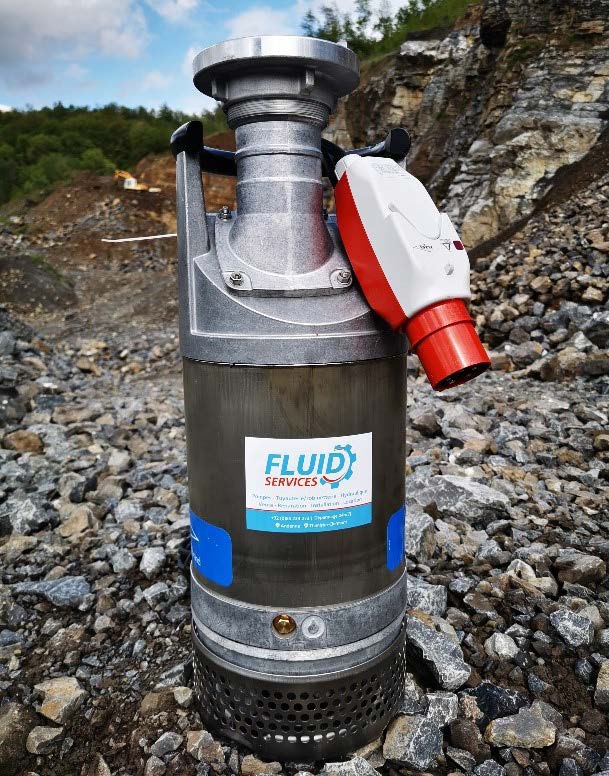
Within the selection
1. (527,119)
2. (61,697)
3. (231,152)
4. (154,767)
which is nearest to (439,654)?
(154,767)

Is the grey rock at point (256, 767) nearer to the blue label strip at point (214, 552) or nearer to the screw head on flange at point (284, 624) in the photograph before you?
the screw head on flange at point (284, 624)

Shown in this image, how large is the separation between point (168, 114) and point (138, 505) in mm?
42700

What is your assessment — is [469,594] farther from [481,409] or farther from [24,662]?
[481,409]

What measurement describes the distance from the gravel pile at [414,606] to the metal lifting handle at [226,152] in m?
1.63

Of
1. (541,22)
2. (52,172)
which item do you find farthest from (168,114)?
(541,22)

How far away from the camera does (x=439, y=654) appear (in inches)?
84.6


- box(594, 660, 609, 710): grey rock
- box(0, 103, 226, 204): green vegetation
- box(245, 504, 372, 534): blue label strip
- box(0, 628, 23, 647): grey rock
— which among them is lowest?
box(0, 628, 23, 647): grey rock

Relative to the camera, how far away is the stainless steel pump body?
1.67 meters

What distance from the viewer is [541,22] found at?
10.5 meters

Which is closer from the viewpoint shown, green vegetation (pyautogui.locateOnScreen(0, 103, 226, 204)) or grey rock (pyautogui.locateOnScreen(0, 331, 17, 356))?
grey rock (pyautogui.locateOnScreen(0, 331, 17, 356))

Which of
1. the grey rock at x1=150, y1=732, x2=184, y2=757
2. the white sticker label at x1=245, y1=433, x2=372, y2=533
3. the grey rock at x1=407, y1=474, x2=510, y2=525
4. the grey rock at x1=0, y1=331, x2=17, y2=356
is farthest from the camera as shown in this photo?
the grey rock at x1=0, y1=331, x2=17, y2=356

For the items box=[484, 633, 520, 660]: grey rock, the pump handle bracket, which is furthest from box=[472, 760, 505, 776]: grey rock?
the pump handle bracket

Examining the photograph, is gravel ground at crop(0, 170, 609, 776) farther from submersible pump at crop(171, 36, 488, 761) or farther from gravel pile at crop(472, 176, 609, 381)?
submersible pump at crop(171, 36, 488, 761)

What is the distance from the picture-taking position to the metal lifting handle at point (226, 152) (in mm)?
1790
